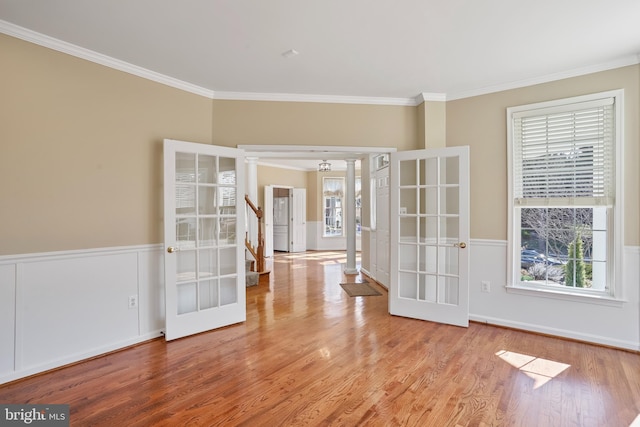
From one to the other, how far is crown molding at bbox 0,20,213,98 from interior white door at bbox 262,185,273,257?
5591 mm

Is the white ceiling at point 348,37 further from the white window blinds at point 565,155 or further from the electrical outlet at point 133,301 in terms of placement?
the electrical outlet at point 133,301

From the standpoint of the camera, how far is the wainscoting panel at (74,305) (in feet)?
8.17

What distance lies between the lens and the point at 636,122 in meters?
2.99

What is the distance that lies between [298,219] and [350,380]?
764cm

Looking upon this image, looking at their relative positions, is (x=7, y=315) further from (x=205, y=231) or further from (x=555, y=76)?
(x=555, y=76)

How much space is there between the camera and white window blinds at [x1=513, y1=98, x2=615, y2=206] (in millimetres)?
3137

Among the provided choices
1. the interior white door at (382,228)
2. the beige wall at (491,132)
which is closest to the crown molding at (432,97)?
the beige wall at (491,132)

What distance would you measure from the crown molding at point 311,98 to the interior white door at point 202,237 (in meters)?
0.70

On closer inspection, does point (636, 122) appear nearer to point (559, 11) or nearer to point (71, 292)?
point (559, 11)

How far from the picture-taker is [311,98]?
13.0ft

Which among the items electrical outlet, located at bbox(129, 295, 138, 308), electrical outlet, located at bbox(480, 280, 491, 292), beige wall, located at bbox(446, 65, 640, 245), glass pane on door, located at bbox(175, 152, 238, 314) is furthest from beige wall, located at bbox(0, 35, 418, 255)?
electrical outlet, located at bbox(480, 280, 491, 292)

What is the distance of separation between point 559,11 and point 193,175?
3365 mm

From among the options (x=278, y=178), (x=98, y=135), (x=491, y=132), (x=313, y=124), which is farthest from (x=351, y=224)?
(x=98, y=135)

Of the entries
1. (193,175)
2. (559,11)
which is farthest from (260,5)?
(559,11)
